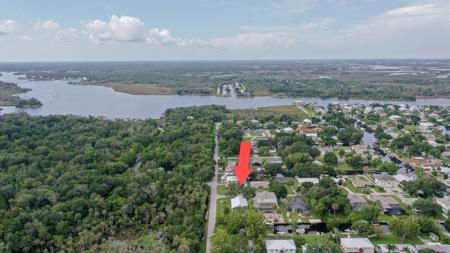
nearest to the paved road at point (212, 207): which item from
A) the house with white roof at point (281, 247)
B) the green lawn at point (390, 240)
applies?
the house with white roof at point (281, 247)

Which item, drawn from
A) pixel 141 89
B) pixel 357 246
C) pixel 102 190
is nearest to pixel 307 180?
pixel 357 246

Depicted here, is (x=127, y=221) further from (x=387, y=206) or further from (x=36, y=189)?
(x=387, y=206)

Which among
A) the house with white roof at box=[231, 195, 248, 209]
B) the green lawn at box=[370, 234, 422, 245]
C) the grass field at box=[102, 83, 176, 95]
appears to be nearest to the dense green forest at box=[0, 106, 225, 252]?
Result: the house with white roof at box=[231, 195, 248, 209]

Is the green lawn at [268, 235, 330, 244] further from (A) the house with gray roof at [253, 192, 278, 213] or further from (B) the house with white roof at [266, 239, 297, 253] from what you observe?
(A) the house with gray roof at [253, 192, 278, 213]

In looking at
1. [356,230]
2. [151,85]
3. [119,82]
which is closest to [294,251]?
[356,230]

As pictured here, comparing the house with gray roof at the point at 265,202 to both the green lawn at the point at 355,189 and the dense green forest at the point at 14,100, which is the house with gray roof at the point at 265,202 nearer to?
the green lawn at the point at 355,189

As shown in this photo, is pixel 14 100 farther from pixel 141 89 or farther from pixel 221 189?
pixel 221 189
